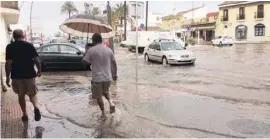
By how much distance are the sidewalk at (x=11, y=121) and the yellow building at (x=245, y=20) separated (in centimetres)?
5754

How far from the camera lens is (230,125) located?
7273 mm

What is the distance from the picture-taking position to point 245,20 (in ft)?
216

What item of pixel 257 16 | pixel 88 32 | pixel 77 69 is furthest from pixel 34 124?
pixel 257 16

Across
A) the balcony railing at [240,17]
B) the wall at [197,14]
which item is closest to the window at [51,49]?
the balcony railing at [240,17]

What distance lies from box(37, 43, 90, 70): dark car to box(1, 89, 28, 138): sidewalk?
792 centimetres

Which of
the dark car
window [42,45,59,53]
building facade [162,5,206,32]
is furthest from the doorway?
window [42,45,59,53]

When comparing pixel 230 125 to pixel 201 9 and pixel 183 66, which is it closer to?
pixel 183 66

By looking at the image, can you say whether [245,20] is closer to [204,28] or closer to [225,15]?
[225,15]

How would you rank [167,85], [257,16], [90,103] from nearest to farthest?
1. [90,103]
2. [167,85]
3. [257,16]

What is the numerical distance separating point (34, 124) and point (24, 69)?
3.69 feet

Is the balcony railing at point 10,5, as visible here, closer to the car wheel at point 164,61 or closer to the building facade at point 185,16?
the car wheel at point 164,61

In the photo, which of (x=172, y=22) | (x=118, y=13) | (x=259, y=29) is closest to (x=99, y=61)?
(x=259, y=29)

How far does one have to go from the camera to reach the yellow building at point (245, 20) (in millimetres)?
62594

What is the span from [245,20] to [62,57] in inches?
2124
